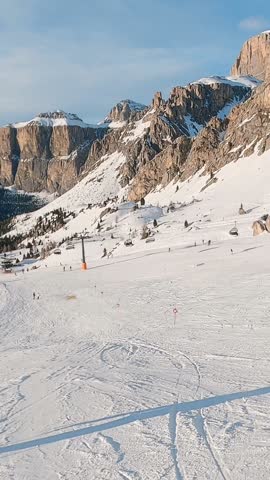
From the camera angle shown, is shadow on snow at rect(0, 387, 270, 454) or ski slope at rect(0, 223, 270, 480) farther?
shadow on snow at rect(0, 387, 270, 454)

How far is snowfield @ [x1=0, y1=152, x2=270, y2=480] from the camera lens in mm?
7934

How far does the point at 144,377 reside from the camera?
512 inches

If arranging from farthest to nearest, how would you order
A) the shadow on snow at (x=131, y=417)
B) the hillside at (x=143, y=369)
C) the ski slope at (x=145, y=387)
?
the shadow on snow at (x=131, y=417) → the hillside at (x=143, y=369) → the ski slope at (x=145, y=387)

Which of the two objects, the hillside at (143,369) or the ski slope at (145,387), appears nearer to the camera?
the ski slope at (145,387)

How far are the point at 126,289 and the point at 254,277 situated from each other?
1014cm

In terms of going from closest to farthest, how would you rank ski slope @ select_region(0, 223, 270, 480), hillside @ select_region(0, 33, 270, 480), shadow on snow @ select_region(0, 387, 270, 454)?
ski slope @ select_region(0, 223, 270, 480), hillside @ select_region(0, 33, 270, 480), shadow on snow @ select_region(0, 387, 270, 454)

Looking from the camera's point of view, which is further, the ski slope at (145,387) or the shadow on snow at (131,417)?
the shadow on snow at (131,417)

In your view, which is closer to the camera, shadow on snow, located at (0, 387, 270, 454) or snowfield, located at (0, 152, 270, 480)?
snowfield, located at (0, 152, 270, 480)

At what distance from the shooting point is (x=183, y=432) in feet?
28.8

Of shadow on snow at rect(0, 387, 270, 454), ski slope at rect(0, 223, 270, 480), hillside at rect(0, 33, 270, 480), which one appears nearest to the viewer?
ski slope at rect(0, 223, 270, 480)

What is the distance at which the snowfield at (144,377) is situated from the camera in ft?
26.0

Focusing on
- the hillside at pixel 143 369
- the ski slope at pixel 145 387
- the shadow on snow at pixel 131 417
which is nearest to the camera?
the ski slope at pixel 145 387

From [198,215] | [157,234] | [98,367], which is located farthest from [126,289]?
[198,215]

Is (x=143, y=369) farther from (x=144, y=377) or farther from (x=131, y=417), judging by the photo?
(x=131, y=417)
